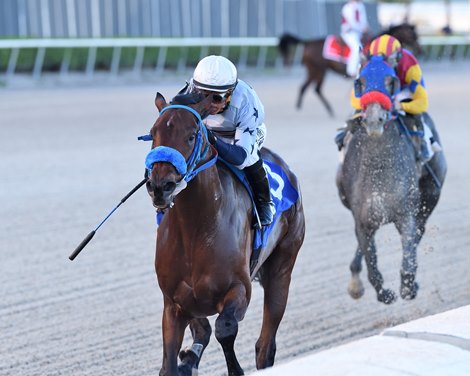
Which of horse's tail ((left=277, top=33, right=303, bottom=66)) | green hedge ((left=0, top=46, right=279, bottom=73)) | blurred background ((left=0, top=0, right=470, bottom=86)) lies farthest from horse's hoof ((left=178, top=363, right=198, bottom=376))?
horse's tail ((left=277, top=33, right=303, bottom=66))

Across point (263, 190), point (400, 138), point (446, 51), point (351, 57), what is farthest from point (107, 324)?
point (446, 51)

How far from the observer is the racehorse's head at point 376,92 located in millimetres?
5918

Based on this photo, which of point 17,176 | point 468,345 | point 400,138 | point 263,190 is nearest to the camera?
point 468,345

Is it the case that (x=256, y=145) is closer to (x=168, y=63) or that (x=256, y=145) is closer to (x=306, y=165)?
(x=306, y=165)

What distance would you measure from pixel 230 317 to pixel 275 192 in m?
0.93

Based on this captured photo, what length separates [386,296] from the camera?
5906 mm

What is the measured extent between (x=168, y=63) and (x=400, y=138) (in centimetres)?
1542

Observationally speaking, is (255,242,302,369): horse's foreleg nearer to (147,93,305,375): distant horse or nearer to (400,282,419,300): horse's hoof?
(147,93,305,375): distant horse

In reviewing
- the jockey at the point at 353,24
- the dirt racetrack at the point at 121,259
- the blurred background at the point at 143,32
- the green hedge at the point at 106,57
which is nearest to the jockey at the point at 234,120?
the dirt racetrack at the point at 121,259

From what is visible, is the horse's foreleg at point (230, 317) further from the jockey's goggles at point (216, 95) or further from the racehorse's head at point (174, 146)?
the jockey's goggles at point (216, 95)

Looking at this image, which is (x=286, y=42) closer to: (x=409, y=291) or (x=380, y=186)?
(x=380, y=186)

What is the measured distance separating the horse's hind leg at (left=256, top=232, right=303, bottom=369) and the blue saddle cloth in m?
0.19

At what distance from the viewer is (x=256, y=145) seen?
4.38 m

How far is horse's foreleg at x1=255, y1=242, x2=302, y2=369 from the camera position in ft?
14.5
